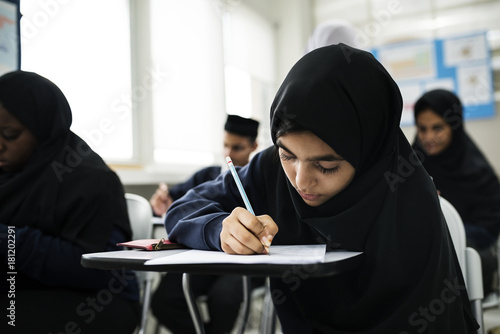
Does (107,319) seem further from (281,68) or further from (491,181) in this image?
(281,68)

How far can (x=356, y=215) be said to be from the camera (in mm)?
897

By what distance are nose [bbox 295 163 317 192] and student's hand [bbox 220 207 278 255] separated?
3.8 inches

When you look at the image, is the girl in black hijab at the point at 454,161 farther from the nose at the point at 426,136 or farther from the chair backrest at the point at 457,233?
the chair backrest at the point at 457,233

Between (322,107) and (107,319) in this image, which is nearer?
(322,107)

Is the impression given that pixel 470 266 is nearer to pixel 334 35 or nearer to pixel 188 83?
pixel 334 35

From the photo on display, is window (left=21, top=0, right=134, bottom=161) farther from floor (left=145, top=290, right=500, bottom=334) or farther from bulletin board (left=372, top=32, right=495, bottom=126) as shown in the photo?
bulletin board (left=372, top=32, right=495, bottom=126)

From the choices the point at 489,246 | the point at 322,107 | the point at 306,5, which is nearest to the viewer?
the point at 322,107

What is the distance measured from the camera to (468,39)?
12.3 feet

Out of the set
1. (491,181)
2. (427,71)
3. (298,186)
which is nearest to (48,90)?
(298,186)

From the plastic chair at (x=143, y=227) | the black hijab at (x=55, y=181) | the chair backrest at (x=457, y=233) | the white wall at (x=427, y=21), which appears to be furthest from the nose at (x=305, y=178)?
the white wall at (x=427, y=21)

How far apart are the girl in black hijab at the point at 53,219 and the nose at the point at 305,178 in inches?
24.8

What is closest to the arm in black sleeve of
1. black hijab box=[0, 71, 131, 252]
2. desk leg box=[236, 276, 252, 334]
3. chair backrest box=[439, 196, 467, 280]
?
black hijab box=[0, 71, 131, 252]

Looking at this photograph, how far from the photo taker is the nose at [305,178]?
889 mm

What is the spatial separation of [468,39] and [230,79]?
1.99 metres
